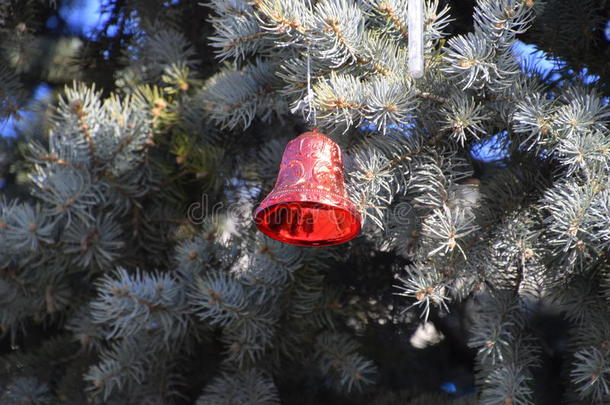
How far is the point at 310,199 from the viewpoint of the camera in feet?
3.29

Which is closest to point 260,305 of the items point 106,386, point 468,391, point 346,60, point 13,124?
point 106,386

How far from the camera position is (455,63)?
39.6 inches

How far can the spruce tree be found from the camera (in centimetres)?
104

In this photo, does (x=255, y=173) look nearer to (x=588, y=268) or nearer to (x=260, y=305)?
(x=260, y=305)

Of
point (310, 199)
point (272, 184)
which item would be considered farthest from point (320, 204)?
point (272, 184)

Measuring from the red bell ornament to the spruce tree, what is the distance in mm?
41

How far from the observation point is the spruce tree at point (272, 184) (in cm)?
104

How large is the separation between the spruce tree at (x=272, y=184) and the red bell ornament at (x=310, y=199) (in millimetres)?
41

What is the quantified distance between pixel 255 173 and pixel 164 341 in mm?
381

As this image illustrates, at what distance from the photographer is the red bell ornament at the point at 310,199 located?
3.35 ft

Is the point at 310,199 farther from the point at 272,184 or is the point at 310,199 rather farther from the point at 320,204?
the point at 272,184

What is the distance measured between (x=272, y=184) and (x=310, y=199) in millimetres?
477

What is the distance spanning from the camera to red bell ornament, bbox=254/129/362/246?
3.35ft

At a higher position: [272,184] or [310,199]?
[272,184]
